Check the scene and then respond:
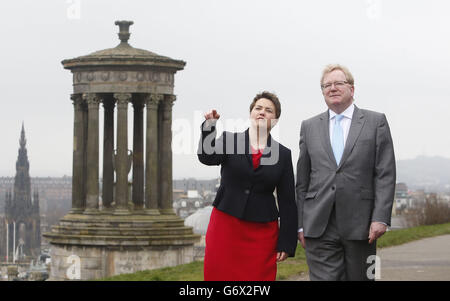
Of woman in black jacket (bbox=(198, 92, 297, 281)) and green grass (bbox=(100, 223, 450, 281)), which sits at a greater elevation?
woman in black jacket (bbox=(198, 92, 297, 281))

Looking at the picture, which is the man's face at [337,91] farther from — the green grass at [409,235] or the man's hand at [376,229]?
the green grass at [409,235]

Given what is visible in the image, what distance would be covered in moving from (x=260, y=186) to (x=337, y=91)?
3.03ft

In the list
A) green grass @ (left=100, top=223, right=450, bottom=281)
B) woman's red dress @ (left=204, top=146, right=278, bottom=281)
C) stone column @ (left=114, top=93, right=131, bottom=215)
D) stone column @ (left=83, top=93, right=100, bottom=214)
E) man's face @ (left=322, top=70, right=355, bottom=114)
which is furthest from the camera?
stone column @ (left=83, top=93, right=100, bottom=214)

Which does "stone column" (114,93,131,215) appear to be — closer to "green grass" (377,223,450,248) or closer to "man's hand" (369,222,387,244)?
"green grass" (377,223,450,248)

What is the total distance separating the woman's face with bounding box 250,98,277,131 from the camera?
8.69 m

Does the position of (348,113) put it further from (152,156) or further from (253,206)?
(152,156)

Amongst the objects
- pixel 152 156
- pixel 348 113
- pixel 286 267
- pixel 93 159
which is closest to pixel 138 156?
pixel 152 156

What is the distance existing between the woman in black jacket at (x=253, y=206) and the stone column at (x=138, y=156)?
78.1ft

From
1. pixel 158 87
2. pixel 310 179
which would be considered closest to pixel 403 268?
pixel 310 179

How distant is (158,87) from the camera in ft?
104

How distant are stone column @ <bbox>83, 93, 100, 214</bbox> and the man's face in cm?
2343

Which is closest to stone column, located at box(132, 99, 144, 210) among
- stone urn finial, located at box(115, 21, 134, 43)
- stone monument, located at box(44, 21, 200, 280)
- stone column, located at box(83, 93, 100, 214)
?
stone monument, located at box(44, 21, 200, 280)
